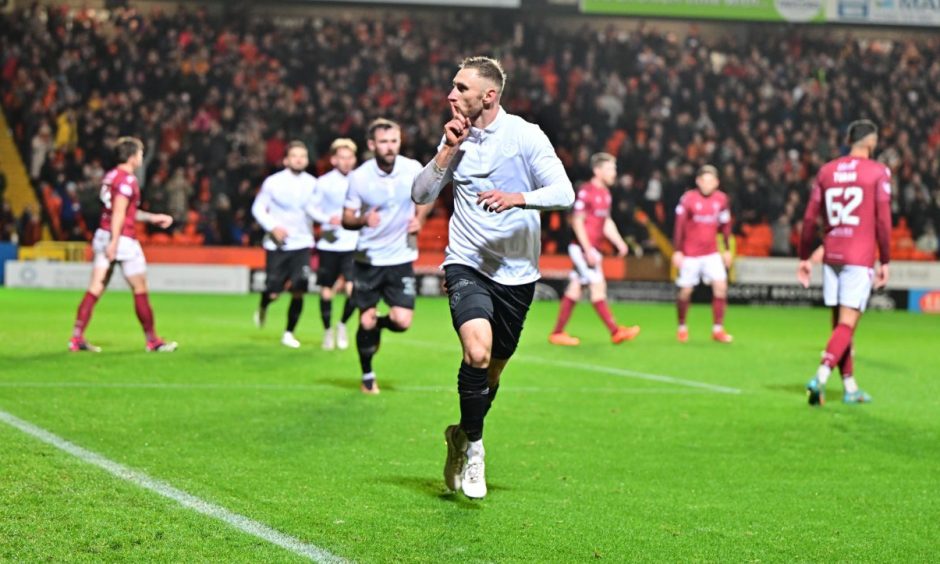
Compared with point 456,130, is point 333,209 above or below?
below

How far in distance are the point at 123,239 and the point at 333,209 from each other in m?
2.78

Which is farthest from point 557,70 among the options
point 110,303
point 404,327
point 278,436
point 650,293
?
point 278,436

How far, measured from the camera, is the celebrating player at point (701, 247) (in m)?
18.3

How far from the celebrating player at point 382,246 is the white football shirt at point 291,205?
452cm

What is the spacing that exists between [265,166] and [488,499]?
25.2 m

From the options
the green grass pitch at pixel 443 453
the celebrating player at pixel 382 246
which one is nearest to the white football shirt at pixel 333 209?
the green grass pitch at pixel 443 453

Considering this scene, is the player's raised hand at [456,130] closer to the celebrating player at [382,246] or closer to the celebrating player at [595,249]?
the celebrating player at [382,246]

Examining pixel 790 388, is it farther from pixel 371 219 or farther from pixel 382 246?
pixel 371 219

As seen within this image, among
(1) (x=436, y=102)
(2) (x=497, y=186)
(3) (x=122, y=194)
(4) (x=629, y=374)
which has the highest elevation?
(1) (x=436, y=102)

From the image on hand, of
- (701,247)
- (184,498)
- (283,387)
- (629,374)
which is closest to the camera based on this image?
(184,498)

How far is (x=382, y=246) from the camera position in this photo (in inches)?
426

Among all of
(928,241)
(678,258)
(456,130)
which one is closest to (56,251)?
(678,258)

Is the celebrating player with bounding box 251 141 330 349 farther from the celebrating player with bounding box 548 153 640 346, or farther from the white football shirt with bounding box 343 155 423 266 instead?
the white football shirt with bounding box 343 155 423 266

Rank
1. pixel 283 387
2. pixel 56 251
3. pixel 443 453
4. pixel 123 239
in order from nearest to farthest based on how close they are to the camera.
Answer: pixel 443 453, pixel 283 387, pixel 123 239, pixel 56 251
